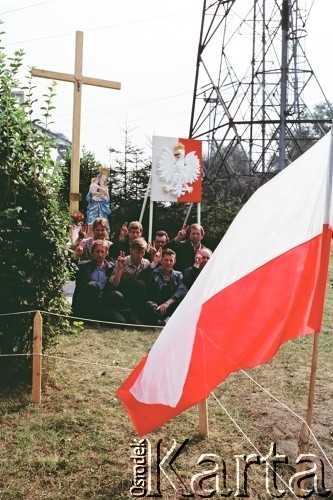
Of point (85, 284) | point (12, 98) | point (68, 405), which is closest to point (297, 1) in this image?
point (85, 284)

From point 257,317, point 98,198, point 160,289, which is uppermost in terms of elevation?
point 98,198

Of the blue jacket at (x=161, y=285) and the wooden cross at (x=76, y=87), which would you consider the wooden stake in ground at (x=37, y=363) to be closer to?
the blue jacket at (x=161, y=285)

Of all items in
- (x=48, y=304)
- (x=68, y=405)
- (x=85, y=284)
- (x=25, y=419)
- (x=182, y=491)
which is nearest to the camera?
(x=182, y=491)

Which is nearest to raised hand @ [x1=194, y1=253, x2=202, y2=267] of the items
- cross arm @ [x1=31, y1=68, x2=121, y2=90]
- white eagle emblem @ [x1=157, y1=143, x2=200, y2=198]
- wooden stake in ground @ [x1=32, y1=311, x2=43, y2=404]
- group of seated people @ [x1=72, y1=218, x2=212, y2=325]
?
group of seated people @ [x1=72, y1=218, x2=212, y2=325]

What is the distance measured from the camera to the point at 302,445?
2.96 metres

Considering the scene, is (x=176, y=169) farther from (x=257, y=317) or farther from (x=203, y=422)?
(x=257, y=317)

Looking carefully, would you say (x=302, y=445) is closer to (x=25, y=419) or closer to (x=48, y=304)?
(x=25, y=419)

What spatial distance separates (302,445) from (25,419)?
2.58 metres

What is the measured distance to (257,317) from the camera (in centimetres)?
271

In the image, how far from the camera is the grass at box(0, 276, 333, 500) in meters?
3.71

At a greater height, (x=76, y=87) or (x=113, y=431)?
(x=76, y=87)

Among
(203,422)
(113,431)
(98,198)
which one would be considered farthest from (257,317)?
(98,198)

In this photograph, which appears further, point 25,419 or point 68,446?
point 25,419

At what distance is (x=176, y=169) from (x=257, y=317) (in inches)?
283
